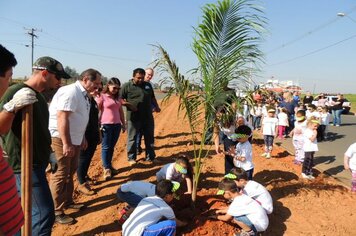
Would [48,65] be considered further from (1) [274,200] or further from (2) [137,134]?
(1) [274,200]

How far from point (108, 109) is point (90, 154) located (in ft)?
3.75

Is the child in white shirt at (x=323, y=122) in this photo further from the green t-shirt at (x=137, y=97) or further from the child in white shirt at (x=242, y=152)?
the green t-shirt at (x=137, y=97)

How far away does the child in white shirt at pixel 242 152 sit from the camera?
534 cm

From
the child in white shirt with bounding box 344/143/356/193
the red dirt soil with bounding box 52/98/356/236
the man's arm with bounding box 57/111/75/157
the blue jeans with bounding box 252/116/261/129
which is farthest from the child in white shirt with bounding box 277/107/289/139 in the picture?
the man's arm with bounding box 57/111/75/157

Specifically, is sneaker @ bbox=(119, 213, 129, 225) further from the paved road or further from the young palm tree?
the paved road

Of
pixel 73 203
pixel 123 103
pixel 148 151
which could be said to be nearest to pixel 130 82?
pixel 123 103

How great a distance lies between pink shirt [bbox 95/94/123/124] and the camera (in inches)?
241

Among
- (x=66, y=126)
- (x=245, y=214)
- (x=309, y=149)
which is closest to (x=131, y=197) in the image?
(x=66, y=126)

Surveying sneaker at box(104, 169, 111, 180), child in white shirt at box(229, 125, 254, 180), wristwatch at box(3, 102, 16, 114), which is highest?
wristwatch at box(3, 102, 16, 114)

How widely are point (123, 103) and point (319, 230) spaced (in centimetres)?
432

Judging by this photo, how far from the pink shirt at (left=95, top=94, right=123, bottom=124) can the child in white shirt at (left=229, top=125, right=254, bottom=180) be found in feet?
7.78

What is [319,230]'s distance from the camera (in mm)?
4535

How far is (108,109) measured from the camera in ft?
20.2

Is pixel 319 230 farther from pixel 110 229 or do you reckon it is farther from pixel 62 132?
pixel 62 132
